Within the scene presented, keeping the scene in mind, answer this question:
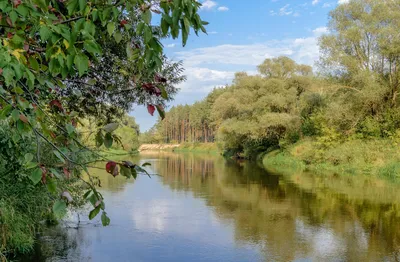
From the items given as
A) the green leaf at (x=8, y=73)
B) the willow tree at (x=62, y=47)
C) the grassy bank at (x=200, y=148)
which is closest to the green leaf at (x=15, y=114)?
the willow tree at (x=62, y=47)

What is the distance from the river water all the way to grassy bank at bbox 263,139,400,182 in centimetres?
469

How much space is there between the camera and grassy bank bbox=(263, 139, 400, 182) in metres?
22.8

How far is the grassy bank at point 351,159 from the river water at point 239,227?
4686 millimetres

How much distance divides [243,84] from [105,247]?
1112 inches

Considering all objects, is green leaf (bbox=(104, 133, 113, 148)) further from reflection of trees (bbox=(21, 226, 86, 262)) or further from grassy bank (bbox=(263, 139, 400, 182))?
grassy bank (bbox=(263, 139, 400, 182))

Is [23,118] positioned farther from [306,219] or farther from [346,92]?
[346,92]

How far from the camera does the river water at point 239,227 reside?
8.80 metres

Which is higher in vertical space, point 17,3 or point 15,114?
point 17,3

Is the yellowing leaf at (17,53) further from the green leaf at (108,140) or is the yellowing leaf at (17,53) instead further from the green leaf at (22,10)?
the green leaf at (108,140)

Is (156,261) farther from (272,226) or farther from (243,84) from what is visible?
(243,84)

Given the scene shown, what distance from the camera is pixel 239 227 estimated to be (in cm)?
1116

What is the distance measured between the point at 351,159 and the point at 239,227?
1676 cm

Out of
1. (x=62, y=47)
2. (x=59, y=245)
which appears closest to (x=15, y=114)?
(x=62, y=47)

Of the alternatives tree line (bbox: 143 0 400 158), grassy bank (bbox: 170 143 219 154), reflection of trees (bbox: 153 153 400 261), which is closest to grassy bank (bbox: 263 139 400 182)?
tree line (bbox: 143 0 400 158)
